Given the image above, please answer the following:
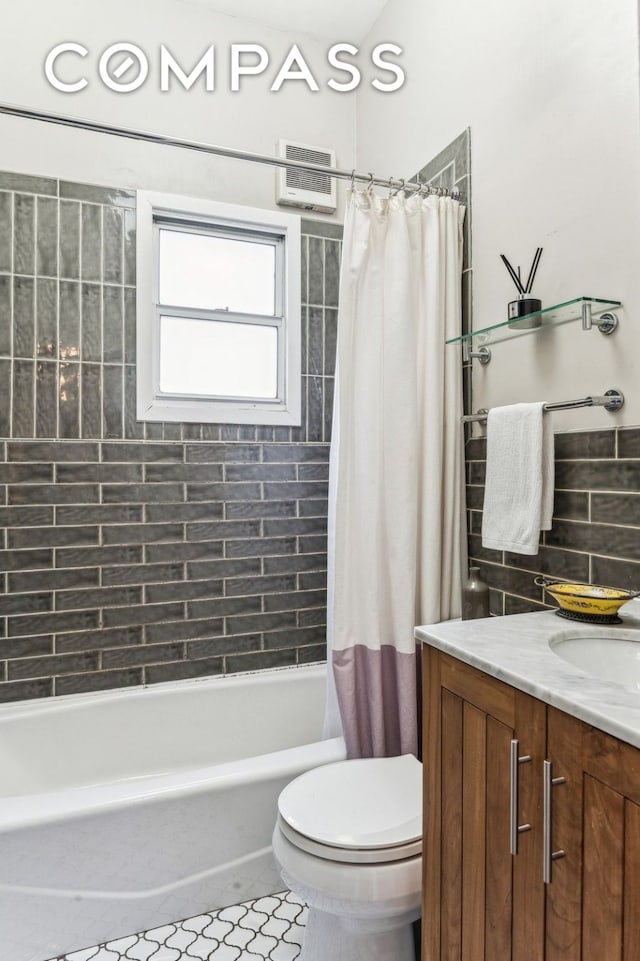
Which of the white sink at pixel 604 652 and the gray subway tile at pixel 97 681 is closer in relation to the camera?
the white sink at pixel 604 652

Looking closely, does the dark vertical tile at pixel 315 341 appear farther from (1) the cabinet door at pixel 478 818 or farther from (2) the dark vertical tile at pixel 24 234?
(1) the cabinet door at pixel 478 818

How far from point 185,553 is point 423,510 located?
1.05m

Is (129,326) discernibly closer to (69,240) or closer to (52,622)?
(69,240)

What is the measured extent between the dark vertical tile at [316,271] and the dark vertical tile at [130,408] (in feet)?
2.75

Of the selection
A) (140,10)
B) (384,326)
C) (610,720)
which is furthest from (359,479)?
(140,10)

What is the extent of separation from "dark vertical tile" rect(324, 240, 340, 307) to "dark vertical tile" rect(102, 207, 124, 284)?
860 mm

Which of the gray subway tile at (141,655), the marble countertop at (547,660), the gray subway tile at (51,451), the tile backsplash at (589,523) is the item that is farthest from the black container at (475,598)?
the gray subway tile at (51,451)

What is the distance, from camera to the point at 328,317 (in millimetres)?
2598

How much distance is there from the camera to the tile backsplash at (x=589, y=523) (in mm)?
1388

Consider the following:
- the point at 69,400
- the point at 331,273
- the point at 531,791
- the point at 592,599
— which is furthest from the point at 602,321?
the point at 69,400

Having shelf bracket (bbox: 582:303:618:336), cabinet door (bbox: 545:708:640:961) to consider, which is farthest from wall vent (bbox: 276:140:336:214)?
cabinet door (bbox: 545:708:640:961)

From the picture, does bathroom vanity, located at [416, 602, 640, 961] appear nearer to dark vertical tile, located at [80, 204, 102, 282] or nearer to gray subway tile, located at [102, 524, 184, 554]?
gray subway tile, located at [102, 524, 184, 554]

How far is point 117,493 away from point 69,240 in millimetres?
975

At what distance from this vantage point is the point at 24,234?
2.16 meters
